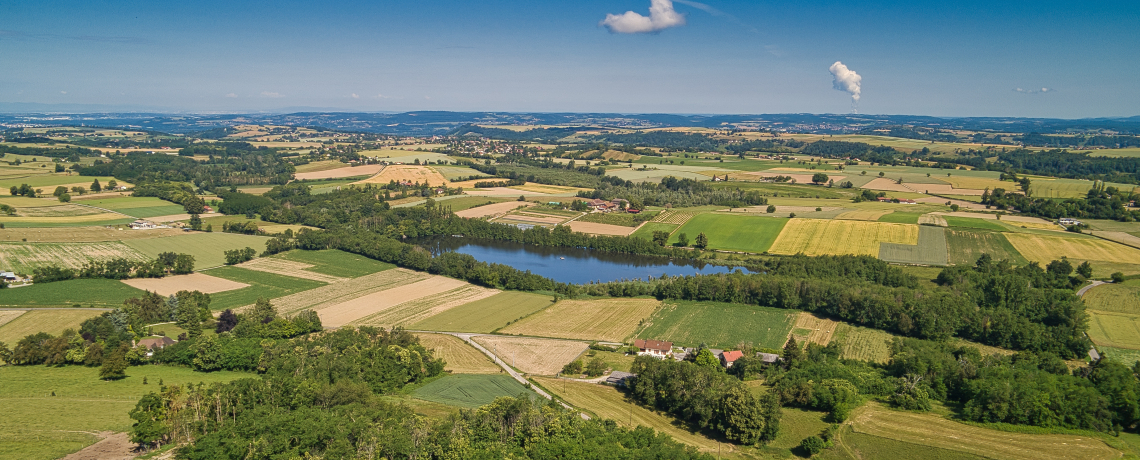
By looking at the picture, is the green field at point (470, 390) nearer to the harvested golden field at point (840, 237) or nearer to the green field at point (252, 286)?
the green field at point (252, 286)

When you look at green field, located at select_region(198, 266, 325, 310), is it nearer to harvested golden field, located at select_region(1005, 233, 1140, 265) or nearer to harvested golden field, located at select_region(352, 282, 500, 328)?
harvested golden field, located at select_region(352, 282, 500, 328)

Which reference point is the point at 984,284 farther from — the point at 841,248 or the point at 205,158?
the point at 205,158

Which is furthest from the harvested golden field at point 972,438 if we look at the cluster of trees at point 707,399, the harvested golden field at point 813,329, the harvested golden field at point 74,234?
the harvested golden field at point 74,234

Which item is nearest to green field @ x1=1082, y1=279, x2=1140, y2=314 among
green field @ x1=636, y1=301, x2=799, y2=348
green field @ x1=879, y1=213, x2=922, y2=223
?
green field @ x1=636, y1=301, x2=799, y2=348

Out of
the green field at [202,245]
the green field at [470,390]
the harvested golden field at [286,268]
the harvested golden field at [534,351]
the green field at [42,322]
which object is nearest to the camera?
the green field at [470,390]

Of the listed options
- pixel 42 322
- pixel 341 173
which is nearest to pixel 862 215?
pixel 42 322
